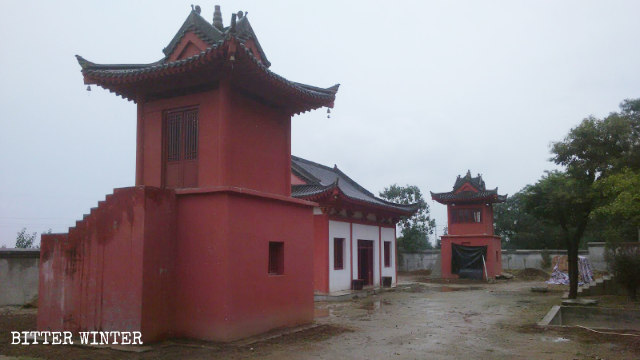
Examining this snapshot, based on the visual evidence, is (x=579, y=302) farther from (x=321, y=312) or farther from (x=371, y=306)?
(x=321, y=312)

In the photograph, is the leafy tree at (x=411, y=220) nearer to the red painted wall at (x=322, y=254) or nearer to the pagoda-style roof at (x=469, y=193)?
the pagoda-style roof at (x=469, y=193)

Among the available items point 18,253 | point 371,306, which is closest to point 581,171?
point 371,306

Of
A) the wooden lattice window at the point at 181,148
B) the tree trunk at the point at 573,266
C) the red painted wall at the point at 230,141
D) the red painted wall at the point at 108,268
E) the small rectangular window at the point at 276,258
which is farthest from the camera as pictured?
the tree trunk at the point at 573,266

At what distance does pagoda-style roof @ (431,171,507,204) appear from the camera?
1110 inches

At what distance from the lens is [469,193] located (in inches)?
1139

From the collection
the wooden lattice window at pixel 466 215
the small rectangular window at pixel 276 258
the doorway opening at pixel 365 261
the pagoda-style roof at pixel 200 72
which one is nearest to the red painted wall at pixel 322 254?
the doorway opening at pixel 365 261

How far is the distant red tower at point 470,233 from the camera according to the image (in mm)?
28266

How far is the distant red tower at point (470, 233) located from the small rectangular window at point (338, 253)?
11.9m

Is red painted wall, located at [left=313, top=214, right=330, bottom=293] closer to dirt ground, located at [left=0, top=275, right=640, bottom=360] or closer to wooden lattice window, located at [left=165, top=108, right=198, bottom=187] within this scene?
dirt ground, located at [left=0, top=275, right=640, bottom=360]

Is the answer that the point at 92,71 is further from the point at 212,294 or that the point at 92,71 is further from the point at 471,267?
the point at 471,267

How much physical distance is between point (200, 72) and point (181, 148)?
1.54 meters

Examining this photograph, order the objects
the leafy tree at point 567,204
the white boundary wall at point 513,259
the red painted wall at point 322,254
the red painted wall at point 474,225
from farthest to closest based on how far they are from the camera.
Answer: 1. the red painted wall at point 474,225
2. the white boundary wall at point 513,259
3. the red painted wall at point 322,254
4. the leafy tree at point 567,204
